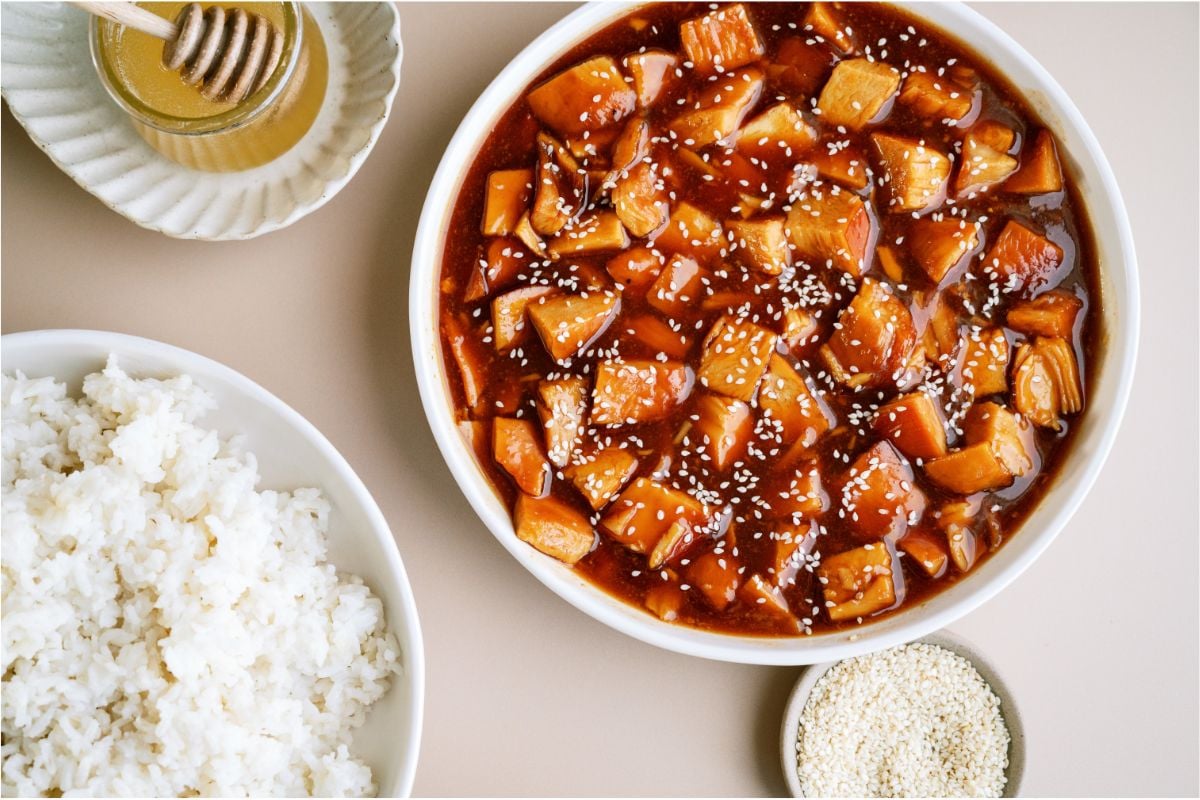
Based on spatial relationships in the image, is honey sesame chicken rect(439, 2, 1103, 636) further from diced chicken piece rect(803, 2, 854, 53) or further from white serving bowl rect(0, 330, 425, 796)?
white serving bowl rect(0, 330, 425, 796)

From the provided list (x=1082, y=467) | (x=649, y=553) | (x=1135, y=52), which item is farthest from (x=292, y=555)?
(x=1135, y=52)

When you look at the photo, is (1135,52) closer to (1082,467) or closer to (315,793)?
(1082,467)

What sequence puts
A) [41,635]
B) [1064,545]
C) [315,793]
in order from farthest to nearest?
[1064,545]
[315,793]
[41,635]

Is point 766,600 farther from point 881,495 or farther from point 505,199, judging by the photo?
point 505,199

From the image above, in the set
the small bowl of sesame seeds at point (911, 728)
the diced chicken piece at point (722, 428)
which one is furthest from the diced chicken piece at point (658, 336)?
the small bowl of sesame seeds at point (911, 728)

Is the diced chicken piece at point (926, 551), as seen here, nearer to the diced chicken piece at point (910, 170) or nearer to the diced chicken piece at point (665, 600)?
the diced chicken piece at point (665, 600)

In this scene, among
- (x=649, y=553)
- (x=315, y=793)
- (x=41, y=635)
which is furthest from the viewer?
(x=649, y=553)

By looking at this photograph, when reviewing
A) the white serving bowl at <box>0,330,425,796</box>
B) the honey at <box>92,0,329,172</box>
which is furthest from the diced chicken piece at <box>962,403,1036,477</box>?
the honey at <box>92,0,329,172</box>
